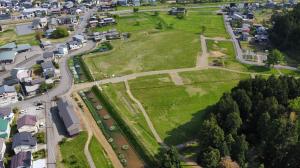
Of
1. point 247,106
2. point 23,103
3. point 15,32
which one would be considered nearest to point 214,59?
point 247,106

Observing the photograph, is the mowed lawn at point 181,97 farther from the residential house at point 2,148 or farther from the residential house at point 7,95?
the residential house at point 2,148

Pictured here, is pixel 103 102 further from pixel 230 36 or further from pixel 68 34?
pixel 230 36

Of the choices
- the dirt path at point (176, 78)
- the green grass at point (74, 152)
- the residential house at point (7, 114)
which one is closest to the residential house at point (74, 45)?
the dirt path at point (176, 78)

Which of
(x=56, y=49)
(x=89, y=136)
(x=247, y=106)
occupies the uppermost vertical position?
(x=56, y=49)

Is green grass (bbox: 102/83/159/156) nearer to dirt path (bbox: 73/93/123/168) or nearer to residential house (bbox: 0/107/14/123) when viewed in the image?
dirt path (bbox: 73/93/123/168)

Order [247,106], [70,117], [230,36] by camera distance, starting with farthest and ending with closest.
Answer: [230,36], [70,117], [247,106]

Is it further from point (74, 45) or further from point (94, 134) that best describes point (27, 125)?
point (74, 45)
